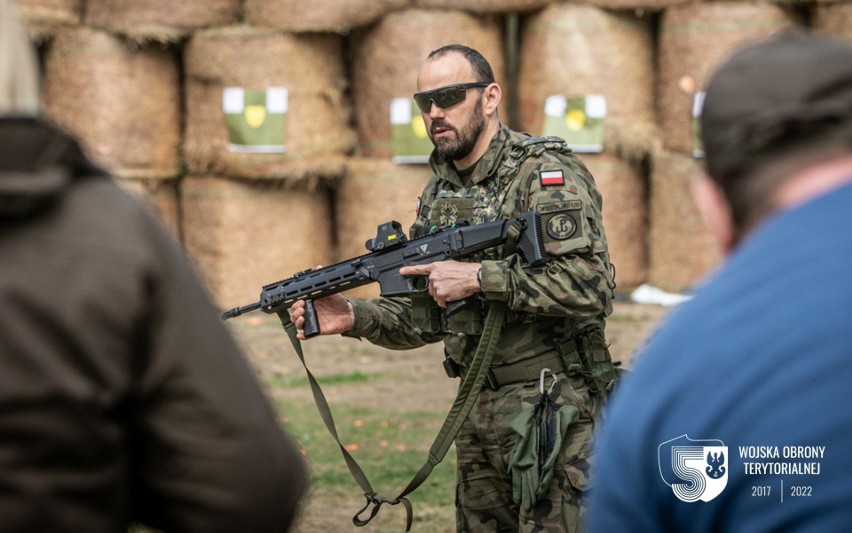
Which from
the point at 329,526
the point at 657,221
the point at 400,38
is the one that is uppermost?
the point at 400,38

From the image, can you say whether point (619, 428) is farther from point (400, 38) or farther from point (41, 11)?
point (41, 11)

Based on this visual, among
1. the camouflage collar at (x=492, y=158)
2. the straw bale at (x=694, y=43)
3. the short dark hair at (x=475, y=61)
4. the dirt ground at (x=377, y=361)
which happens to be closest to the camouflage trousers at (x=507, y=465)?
the camouflage collar at (x=492, y=158)

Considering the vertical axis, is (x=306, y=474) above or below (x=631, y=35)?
below

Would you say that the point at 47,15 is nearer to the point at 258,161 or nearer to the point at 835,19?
the point at 258,161

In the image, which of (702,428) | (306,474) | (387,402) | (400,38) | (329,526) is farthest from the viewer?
(400,38)

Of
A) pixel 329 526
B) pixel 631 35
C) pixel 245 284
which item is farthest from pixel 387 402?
pixel 631 35

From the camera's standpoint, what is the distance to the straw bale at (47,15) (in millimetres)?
9875

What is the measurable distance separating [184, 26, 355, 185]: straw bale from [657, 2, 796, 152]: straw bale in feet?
8.75

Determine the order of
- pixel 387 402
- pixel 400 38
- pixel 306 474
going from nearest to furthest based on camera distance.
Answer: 1. pixel 306 474
2. pixel 387 402
3. pixel 400 38

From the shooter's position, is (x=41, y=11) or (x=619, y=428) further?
(x=41, y=11)

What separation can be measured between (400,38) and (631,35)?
6.12 feet

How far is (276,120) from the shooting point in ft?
33.2

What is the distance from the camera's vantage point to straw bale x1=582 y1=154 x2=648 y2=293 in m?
10.1

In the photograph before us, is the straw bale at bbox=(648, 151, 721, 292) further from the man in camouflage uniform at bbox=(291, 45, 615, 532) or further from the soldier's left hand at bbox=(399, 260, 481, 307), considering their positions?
the soldier's left hand at bbox=(399, 260, 481, 307)
